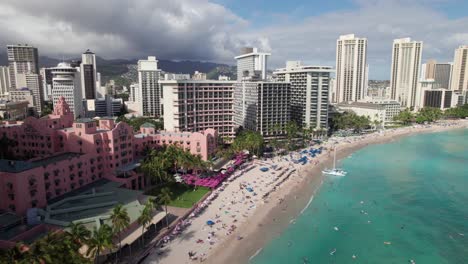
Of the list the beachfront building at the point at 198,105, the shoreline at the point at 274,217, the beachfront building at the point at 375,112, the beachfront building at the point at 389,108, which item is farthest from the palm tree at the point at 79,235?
the beachfront building at the point at 389,108

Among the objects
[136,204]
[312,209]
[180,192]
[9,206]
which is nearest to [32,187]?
[9,206]

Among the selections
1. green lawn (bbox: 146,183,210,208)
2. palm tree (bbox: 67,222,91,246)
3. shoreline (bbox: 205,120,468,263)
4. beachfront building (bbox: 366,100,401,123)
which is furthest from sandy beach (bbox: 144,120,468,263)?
beachfront building (bbox: 366,100,401,123)

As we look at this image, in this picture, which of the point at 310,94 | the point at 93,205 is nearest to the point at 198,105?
the point at 310,94

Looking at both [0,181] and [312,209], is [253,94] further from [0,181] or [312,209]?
[0,181]

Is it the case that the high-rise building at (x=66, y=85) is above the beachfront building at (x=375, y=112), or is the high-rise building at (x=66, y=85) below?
above

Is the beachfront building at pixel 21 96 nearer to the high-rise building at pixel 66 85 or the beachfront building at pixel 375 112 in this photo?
the high-rise building at pixel 66 85

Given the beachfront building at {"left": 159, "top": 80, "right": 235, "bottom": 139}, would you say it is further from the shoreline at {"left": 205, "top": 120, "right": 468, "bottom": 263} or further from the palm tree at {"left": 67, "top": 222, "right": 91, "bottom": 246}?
the palm tree at {"left": 67, "top": 222, "right": 91, "bottom": 246}
